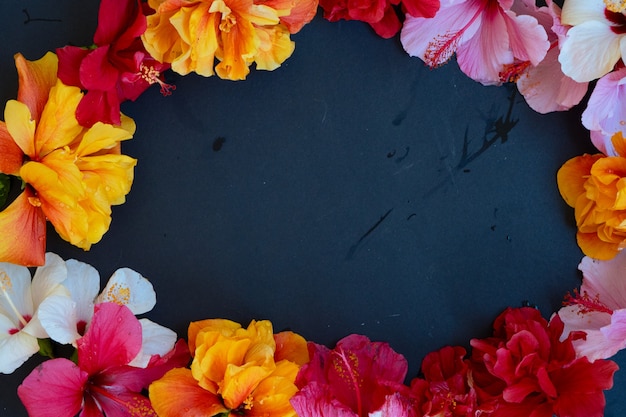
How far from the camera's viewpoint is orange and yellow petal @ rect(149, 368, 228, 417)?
2.07 feet

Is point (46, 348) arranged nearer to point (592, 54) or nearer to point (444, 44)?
point (444, 44)

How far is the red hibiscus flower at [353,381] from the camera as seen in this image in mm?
634

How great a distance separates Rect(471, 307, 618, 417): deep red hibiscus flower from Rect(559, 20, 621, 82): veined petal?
25cm

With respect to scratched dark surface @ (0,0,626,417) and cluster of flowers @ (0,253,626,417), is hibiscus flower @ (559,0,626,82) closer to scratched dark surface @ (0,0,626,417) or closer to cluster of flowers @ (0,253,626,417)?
scratched dark surface @ (0,0,626,417)

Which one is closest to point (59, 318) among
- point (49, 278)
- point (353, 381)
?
point (49, 278)

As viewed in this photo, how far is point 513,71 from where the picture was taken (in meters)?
0.71

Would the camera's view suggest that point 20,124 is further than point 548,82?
No

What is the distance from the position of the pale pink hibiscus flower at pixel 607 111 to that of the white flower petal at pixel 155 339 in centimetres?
47

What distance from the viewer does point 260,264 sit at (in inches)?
27.6

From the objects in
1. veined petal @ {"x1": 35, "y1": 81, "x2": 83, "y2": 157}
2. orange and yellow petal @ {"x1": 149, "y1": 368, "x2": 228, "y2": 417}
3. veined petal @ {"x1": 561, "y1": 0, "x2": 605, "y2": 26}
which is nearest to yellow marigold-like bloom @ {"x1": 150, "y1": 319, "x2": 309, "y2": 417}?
orange and yellow petal @ {"x1": 149, "y1": 368, "x2": 228, "y2": 417}

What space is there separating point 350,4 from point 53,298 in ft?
1.29

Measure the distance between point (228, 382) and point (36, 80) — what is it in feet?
1.09

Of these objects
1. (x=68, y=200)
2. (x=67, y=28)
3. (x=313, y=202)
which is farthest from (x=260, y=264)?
(x=67, y=28)

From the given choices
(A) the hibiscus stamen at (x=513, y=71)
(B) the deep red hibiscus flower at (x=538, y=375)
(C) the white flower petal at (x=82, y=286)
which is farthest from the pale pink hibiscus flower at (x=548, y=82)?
(C) the white flower petal at (x=82, y=286)
